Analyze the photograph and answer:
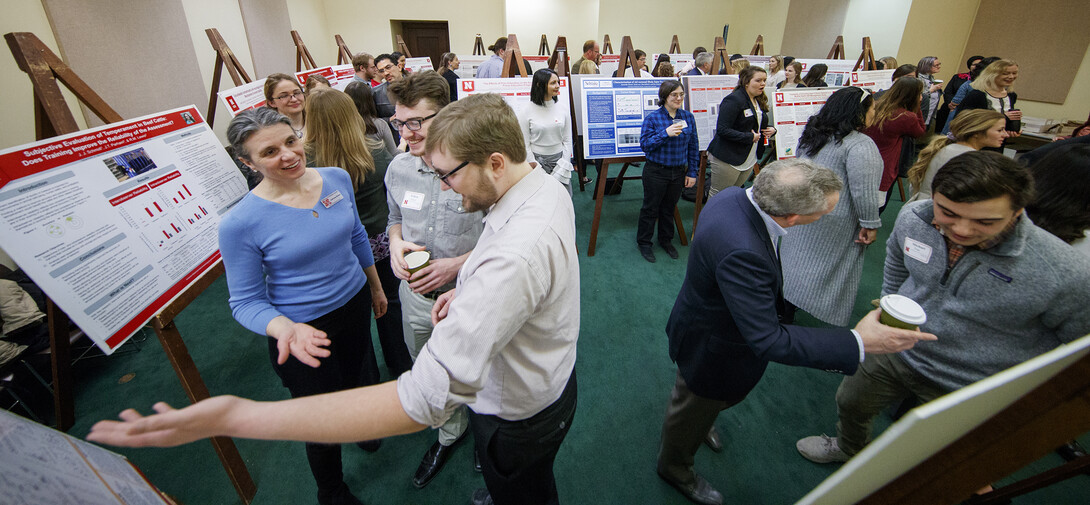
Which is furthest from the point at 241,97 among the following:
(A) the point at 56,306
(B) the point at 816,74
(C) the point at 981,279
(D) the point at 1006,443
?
(B) the point at 816,74

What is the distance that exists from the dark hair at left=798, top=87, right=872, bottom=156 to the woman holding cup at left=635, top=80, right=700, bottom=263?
3.61 feet

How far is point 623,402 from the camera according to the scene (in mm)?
2359

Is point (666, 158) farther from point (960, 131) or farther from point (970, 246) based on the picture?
point (970, 246)

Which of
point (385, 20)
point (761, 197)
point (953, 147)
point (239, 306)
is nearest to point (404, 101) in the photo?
point (239, 306)

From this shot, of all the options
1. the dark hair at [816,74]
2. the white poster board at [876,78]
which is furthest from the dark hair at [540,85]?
the white poster board at [876,78]

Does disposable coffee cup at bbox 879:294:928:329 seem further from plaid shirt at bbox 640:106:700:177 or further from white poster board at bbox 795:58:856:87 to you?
white poster board at bbox 795:58:856:87

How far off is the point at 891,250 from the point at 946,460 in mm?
1484

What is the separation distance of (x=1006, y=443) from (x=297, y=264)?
1.76 meters

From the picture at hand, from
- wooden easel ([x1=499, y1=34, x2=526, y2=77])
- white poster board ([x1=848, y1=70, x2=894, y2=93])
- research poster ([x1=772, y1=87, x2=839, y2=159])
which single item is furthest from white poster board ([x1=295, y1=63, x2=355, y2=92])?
white poster board ([x1=848, y1=70, x2=894, y2=93])

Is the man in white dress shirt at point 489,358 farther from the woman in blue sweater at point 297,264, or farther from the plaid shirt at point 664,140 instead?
the plaid shirt at point 664,140

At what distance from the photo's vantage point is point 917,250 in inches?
60.3

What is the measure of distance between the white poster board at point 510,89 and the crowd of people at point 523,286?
1.91 metres

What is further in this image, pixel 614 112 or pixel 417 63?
pixel 417 63

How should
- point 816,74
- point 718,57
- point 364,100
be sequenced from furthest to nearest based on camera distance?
point 718,57 < point 816,74 < point 364,100
